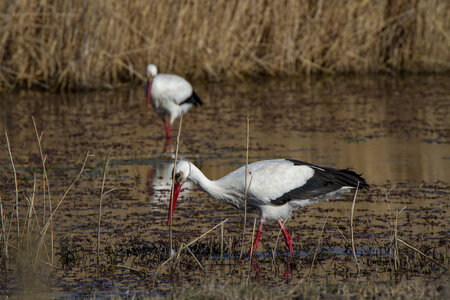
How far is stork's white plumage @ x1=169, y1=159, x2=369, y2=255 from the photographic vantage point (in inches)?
258

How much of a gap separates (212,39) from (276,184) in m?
10.5

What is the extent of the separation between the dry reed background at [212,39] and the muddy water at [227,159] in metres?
0.52

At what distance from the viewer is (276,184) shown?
6.56m

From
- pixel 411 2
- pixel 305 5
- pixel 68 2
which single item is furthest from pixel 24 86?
pixel 411 2

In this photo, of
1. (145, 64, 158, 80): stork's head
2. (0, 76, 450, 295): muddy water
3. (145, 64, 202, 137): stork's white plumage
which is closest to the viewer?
(0, 76, 450, 295): muddy water

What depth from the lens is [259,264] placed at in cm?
633

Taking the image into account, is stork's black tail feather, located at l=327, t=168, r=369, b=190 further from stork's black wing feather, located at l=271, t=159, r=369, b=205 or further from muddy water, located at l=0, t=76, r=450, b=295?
muddy water, located at l=0, t=76, r=450, b=295

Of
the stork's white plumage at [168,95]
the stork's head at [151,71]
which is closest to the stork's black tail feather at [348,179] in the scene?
the stork's white plumage at [168,95]

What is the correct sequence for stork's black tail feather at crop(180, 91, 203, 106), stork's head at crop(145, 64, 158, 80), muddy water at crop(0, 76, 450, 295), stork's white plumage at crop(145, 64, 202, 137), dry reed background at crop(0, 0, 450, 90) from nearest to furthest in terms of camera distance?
1. muddy water at crop(0, 76, 450, 295)
2. stork's white plumage at crop(145, 64, 202, 137)
3. stork's black tail feather at crop(180, 91, 203, 106)
4. stork's head at crop(145, 64, 158, 80)
5. dry reed background at crop(0, 0, 450, 90)

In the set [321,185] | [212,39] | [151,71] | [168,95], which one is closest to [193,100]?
[168,95]

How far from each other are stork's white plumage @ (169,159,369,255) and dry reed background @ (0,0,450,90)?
30.0ft

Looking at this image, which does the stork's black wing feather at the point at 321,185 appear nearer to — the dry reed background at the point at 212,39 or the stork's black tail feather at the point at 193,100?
the stork's black tail feather at the point at 193,100

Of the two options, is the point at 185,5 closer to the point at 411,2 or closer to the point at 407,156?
the point at 411,2

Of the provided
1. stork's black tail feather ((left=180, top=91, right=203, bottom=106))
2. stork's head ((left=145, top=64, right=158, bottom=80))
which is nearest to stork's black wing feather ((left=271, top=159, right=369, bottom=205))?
stork's black tail feather ((left=180, top=91, right=203, bottom=106))
